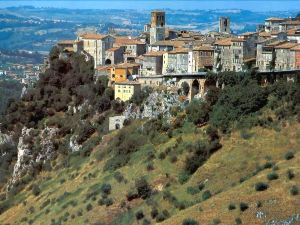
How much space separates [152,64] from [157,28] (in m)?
12.5

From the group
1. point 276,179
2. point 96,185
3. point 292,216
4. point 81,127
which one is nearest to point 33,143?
point 81,127

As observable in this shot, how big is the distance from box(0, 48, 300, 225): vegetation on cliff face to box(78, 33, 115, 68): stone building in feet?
20.6

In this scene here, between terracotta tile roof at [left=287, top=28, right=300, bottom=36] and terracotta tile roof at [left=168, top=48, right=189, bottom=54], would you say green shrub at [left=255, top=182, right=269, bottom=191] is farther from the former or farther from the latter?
terracotta tile roof at [left=287, top=28, right=300, bottom=36]

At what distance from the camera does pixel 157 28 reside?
8506cm

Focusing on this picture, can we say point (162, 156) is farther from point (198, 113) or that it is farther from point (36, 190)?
point (36, 190)

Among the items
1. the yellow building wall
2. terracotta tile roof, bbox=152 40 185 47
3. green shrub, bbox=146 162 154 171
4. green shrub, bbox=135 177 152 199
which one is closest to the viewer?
green shrub, bbox=135 177 152 199

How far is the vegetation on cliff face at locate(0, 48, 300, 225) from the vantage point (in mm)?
49406

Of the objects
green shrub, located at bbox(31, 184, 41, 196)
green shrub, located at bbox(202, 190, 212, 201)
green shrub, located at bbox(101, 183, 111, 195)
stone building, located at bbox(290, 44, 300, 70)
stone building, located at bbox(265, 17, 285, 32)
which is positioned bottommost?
green shrub, located at bbox(31, 184, 41, 196)

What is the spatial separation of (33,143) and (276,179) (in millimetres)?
38174

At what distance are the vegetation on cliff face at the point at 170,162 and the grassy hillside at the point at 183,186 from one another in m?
0.11

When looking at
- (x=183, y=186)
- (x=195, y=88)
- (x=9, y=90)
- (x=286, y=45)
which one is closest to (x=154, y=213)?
(x=183, y=186)

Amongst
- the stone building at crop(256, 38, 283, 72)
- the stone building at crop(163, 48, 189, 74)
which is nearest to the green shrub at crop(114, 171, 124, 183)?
the stone building at crop(163, 48, 189, 74)

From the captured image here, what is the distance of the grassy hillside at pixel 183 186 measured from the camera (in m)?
44.4

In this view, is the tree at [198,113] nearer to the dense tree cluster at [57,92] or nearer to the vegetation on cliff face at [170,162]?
the vegetation on cliff face at [170,162]
